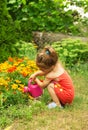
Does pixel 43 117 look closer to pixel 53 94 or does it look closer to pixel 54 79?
pixel 53 94

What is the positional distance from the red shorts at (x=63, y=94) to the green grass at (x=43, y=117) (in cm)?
12

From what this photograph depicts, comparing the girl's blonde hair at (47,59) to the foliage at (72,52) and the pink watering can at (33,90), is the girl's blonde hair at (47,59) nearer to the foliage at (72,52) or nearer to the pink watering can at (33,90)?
the pink watering can at (33,90)

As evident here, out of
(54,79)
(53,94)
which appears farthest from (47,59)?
(53,94)

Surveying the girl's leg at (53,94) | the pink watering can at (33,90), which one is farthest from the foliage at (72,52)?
the girl's leg at (53,94)

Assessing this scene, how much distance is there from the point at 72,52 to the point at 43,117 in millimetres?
3517

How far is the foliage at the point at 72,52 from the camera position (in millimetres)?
9039

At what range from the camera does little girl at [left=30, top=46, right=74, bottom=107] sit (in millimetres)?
6359

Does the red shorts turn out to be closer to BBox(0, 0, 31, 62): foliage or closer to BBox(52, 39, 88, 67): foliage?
BBox(0, 0, 31, 62): foliage

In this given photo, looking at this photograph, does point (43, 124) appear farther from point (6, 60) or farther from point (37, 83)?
point (6, 60)

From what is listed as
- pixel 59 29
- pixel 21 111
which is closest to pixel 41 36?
pixel 59 29

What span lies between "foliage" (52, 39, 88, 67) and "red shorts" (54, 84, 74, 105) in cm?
249

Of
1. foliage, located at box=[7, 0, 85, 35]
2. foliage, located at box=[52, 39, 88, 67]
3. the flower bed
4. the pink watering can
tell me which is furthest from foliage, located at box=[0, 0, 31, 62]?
foliage, located at box=[7, 0, 85, 35]

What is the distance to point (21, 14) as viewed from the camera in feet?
36.8

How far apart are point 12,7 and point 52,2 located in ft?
3.39
